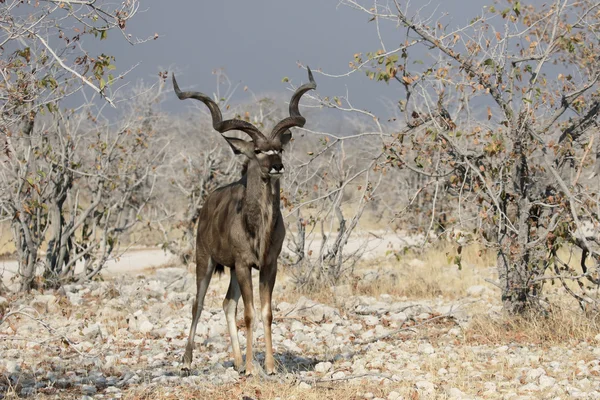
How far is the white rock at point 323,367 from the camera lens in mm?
7605

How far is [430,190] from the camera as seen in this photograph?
1973cm

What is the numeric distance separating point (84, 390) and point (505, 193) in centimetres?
533

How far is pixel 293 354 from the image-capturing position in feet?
28.3

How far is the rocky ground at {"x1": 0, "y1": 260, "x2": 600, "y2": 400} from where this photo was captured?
21.4ft

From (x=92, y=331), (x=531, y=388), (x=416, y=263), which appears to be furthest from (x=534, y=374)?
(x=416, y=263)

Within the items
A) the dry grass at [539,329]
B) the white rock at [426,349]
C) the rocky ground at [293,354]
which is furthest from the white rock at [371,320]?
the white rock at [426,349]

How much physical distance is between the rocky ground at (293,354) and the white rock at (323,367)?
1 cm

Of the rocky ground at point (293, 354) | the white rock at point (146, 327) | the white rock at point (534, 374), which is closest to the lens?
the rocky ground at point (293, 354)

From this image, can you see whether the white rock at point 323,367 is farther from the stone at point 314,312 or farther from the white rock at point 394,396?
the stone at point 314,312

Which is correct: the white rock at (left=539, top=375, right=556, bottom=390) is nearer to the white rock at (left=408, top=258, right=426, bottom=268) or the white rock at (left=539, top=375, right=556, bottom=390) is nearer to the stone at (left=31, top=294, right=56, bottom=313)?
Result: the stone at (left=31, top=294, right=56, bottom=313)

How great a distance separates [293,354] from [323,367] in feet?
3.35

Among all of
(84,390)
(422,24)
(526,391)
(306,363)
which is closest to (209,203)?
(306,363)

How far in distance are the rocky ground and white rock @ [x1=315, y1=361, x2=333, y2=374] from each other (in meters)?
0.01

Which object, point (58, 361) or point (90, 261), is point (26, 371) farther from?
point (90, 261)
